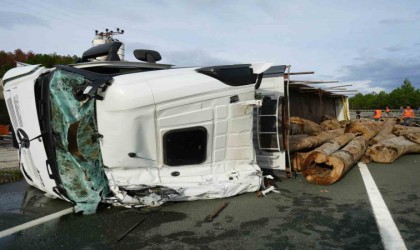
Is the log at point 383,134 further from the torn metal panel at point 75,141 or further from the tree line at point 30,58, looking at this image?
the tree line at point 30,58

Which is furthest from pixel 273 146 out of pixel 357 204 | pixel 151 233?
pixel 151 233

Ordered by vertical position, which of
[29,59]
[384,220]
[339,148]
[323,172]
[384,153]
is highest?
[29,59]

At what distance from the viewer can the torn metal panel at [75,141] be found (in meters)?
4.68

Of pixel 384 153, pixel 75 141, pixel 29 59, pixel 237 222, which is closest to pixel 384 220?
pixel 237 222

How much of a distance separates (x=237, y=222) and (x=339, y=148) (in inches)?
176

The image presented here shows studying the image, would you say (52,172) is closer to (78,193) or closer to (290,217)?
(78,193)

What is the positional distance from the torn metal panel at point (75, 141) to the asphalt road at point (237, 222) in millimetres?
328

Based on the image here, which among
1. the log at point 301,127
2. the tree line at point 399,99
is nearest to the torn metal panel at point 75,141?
the log at point 301,127

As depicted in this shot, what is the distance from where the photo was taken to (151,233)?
13.3 ft

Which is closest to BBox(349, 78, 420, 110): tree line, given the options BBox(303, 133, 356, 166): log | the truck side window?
BBox(303, 133, 356, 166): log

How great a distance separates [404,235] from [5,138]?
46.2 ft

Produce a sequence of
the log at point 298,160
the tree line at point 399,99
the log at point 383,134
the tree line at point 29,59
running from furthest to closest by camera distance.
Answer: the tree line at point 399,99
the tree line at point 29,59
the log at point 383,134
the log at point 298,160

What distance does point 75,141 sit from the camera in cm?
470

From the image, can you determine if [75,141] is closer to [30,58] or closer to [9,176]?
[9,176]
